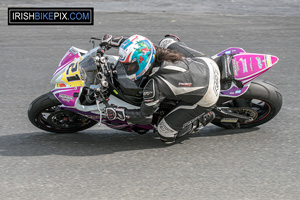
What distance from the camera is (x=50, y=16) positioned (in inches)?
428

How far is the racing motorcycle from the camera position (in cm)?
576

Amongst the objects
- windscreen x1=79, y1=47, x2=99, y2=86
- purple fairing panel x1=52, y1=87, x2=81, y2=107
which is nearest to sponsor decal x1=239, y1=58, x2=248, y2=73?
windscreen x1=79, y1=47, x2=99, y2=86

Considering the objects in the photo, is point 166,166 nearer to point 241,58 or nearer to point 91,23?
point 241,58

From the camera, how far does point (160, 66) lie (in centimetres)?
555

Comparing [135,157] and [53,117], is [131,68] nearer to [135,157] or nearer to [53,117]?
[135,157]

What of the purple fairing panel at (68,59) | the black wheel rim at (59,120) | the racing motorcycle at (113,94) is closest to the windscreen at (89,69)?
the racing motorcycle at (113,94)

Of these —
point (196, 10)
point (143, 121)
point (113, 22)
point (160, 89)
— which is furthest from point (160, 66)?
point (196, 10)

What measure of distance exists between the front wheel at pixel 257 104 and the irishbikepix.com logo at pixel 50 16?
4.94 metres

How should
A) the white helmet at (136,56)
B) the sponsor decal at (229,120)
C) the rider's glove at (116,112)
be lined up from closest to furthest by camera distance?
the white helmet at (136,56)
the rider's glove at (116,112)
the sponsor decal at (229,120)

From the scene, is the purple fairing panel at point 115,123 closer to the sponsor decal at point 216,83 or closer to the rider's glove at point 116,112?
the rider's glove at point 116,112

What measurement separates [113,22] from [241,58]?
16.2 feet

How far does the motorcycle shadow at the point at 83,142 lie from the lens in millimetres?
5934

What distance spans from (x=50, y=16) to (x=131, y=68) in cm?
588

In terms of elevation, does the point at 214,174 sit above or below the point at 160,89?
below
